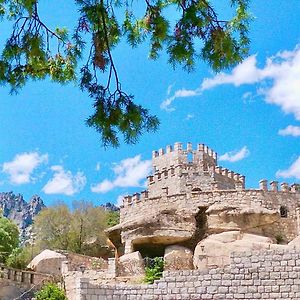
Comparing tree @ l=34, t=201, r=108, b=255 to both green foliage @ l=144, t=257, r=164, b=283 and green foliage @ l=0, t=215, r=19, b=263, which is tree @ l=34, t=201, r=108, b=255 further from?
green foliage @ l=144, t=257, r=164, b=283

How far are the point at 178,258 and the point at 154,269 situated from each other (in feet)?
8.21

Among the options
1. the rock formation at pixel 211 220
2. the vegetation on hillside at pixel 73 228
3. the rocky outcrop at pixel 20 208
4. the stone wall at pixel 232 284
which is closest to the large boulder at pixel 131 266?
the rock formation at pixel 211 220

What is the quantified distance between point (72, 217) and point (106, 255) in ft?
23.8

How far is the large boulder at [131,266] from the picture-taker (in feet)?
77.4

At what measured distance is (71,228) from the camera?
4425 centimetres

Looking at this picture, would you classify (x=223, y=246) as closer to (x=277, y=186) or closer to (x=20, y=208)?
(x=277, y=186)

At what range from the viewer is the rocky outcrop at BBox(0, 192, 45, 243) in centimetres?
11512

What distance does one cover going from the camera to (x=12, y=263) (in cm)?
3050

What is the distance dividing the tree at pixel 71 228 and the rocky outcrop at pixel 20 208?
67.3m

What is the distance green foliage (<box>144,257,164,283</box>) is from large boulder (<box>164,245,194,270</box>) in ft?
0.78

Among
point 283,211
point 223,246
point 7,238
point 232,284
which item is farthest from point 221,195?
point 7,238

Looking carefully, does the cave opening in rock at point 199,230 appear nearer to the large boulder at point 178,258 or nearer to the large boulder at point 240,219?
the large boulder at point 240,219

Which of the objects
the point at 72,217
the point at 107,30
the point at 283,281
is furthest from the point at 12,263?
the point at 107,30

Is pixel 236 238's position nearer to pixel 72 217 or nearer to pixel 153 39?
pixel 153 39
